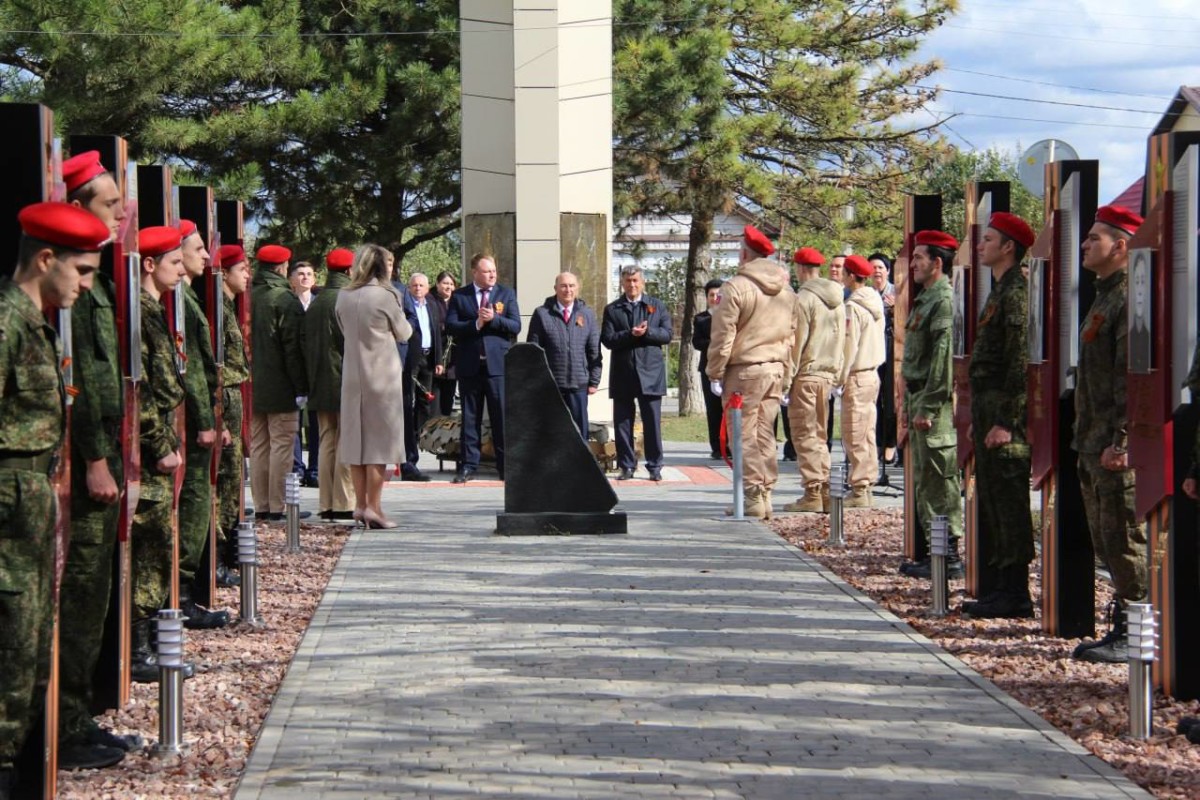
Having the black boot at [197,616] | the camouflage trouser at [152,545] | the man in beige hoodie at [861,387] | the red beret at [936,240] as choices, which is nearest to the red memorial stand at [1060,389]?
the red beret at [936,240]

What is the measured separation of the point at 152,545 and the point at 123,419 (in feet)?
4.81

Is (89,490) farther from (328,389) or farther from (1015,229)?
(328,389)

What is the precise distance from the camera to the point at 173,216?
8797 mm

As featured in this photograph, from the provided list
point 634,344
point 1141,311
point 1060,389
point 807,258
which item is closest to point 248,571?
point 1060,389

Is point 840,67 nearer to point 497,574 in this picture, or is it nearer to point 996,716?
point 497,574

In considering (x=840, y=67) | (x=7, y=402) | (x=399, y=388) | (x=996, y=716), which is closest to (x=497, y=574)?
(x=399, y=388)

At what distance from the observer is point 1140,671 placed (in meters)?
6.78

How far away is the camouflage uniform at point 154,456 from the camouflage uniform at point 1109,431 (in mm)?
3969

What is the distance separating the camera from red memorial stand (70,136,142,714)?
7004 millimetres

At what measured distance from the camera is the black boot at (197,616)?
9688 millimetres

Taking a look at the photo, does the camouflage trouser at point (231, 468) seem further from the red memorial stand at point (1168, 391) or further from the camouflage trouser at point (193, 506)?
the red memorial stand at point (1168, 391)

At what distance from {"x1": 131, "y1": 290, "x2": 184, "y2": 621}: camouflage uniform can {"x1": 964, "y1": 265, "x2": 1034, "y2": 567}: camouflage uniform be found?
4.10 m

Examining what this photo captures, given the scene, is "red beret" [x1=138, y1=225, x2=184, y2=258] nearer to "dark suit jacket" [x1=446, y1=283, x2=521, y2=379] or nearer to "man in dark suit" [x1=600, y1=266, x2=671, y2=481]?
"dark suit jacket" [x1=446, y1=283, x2=521, y2=379]

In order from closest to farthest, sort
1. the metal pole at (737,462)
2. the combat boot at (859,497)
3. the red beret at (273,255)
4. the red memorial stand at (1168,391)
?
the red memorial stand at (1168,391) → the metal pole at (737,462) → the red beret at (273,255) → the combat boot at (859,497)
